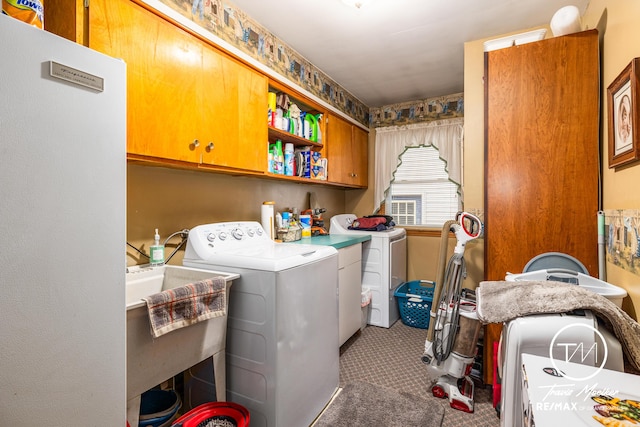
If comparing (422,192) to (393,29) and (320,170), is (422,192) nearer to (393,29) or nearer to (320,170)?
(320,170)

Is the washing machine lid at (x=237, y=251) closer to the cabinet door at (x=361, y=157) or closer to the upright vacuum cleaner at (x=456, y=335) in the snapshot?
the upright vacuum cleaner at (x=456, y=335)

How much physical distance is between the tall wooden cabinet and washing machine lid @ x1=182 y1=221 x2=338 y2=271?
112 cm

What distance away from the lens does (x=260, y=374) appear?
1.52 m

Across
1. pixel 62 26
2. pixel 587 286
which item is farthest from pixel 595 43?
pixel 62 26

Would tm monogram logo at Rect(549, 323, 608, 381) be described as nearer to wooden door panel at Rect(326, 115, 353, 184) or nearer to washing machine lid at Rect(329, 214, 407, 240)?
washing machine lid at Rect(329, 214, 407, 240)

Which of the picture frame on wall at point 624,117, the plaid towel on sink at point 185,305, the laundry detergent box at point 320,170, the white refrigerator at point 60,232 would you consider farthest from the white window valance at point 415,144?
the white refrigerator at point 60,232

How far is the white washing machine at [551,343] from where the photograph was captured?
39.4 inches

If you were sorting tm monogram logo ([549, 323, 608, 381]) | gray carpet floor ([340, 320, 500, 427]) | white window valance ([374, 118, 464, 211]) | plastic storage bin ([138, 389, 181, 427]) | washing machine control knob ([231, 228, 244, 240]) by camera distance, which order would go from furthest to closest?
white window valance ([374, 118, 464, 211]), washing machine control knob ([231, 228, 244, 240]), gray carpet floor ([340, 320, 500, 427]), plastic storage bin ([138, 389, 181, 427]), tm monogram logo ([549, 323, 608, 381])

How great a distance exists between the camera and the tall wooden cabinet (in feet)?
5.79

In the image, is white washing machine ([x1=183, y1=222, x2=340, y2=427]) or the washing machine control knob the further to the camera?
the washing machine control knob

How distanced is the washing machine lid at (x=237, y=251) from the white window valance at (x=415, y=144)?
219 centimetres

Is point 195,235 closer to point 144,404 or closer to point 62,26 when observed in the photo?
point 144,404

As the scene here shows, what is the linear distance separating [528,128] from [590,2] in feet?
2.85

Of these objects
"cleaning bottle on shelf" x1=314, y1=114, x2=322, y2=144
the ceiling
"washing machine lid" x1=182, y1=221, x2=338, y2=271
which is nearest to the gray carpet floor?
"washing machine lid" x1=182, y1=221, x2=338, y2=271
